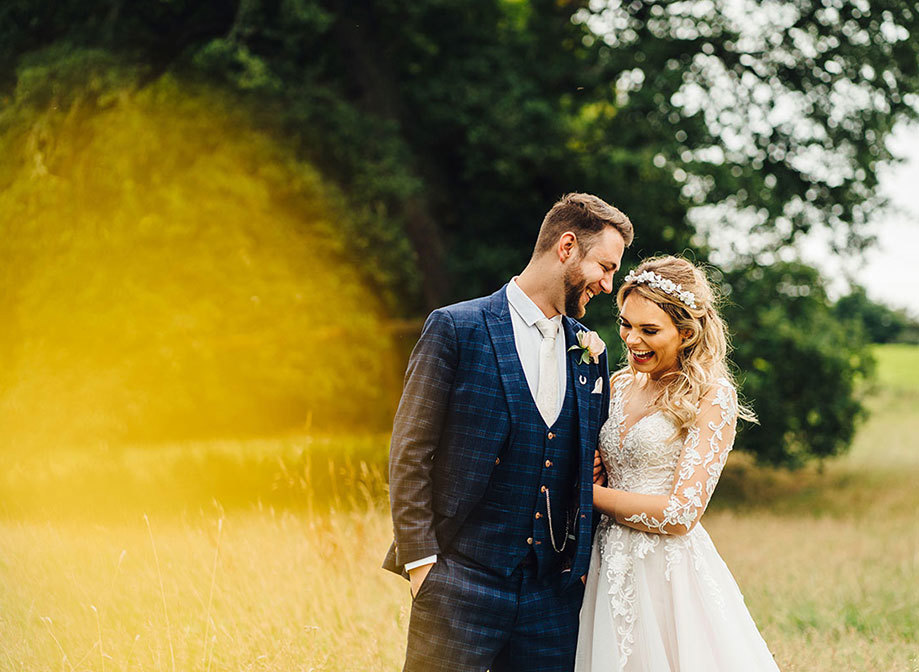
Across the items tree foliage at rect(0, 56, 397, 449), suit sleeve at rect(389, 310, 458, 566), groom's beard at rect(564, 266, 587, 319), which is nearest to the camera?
suit sleeve at rect(389, 310, 458, 566)

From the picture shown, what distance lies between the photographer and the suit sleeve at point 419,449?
2797 mm

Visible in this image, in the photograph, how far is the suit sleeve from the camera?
280 cm

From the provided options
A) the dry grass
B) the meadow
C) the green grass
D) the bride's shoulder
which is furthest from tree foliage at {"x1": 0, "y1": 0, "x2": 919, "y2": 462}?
the green grass

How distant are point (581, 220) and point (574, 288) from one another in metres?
0.23

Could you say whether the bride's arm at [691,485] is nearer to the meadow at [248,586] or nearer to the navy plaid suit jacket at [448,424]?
the navy plaid suit jacket at [448,424]

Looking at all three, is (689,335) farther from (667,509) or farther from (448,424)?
(448,424)

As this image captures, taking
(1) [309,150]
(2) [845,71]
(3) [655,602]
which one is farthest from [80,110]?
(2) [845,71]

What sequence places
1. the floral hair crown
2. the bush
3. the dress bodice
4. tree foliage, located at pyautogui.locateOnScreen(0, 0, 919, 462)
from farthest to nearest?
the bush
tree foliage, located at pyautogui.locateOnScreen(0, 0, 919, 462)
the floral hair crown
the dress bodice

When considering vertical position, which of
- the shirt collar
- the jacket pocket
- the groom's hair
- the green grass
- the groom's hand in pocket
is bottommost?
the green grass

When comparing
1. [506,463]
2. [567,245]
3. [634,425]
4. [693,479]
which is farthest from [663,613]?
[567,245]

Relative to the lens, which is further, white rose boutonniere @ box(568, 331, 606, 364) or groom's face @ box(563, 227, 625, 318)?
white rose boutonniere @ box(568, 331, 606, 364)

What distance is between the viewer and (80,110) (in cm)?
888

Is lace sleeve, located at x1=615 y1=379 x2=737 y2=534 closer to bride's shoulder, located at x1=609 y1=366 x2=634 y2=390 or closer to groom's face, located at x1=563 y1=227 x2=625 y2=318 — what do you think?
bride's shoulder, located at x1=609 y1=366 x2=634 y2=390

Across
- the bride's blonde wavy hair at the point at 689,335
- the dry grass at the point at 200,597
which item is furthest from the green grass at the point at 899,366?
the bride's blonde wavy hair at the point at 689,335
